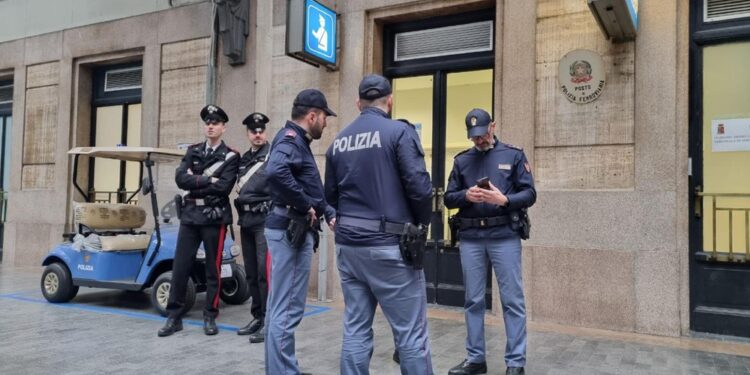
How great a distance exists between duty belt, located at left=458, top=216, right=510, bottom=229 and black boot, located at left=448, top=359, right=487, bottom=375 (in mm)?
1070

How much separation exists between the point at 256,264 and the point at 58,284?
309 centimetres

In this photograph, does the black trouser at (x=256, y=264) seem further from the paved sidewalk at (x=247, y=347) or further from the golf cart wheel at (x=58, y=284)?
the golf cart wheel at (x=58, y=284)

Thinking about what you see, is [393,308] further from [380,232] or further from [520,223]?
[520,223]

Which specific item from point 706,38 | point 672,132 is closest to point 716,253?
point 672,132

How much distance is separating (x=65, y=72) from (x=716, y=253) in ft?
35.4

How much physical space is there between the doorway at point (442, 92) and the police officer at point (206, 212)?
9.44 ft

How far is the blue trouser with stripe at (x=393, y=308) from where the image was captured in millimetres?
3236

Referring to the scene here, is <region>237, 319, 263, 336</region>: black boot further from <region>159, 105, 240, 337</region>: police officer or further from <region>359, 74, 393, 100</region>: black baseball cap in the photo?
<region>359, 74, 393, 100</region>: black baseball cap

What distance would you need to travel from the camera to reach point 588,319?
6.39m

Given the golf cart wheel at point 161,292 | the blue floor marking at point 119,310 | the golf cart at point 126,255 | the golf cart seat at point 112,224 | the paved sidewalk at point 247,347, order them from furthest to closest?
the golf cart seat at point 112,224 < the golf cart at point 126,255 < the golf cart wheel at point 161,292 < the blue floor marking at point 119,310 < the paved sidewalk at point 247,347

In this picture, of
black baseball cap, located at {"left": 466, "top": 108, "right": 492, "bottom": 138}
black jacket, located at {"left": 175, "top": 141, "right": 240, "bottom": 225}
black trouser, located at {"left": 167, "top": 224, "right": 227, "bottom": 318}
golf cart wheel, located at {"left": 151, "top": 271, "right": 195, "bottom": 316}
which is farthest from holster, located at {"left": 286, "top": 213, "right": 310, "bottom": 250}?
golf cart wheel, located at {"left": 151, "top": 271, "right": 195, "bottom": 316}

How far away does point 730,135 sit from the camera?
6078 millimetres

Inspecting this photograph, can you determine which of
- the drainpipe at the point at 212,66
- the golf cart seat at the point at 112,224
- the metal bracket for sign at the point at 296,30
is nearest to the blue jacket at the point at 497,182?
the metal bracket for sign at the point at 296,30

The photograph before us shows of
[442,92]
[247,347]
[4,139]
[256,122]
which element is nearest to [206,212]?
[256,122]
